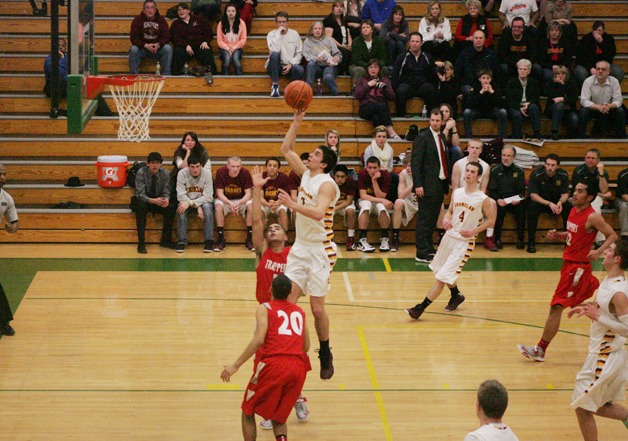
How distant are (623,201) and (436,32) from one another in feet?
14.1

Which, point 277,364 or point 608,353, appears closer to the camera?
point 277,364

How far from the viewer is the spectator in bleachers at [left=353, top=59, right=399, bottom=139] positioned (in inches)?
602

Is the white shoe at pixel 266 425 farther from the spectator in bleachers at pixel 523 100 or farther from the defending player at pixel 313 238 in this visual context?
the spectator in bleachers at pixel 523 100

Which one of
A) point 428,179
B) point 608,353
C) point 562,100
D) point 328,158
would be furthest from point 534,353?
point 562,100

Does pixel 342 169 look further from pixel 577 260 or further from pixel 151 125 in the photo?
pixel 577 260

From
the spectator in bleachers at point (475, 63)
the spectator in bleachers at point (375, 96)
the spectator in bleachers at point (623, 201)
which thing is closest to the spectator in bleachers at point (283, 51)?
the spectator in bleachers at point (375, 96)

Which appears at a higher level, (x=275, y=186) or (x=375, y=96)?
(x=375, y=96)

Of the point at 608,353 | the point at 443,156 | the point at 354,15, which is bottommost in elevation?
the point at 608,353

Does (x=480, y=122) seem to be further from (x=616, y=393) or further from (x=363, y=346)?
(x=616, y=393)

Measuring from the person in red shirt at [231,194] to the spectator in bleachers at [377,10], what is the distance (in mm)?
4176

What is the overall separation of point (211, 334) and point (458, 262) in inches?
109

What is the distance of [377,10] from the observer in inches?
658

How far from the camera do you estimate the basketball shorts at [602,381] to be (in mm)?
7000

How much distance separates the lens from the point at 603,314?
276 inches
